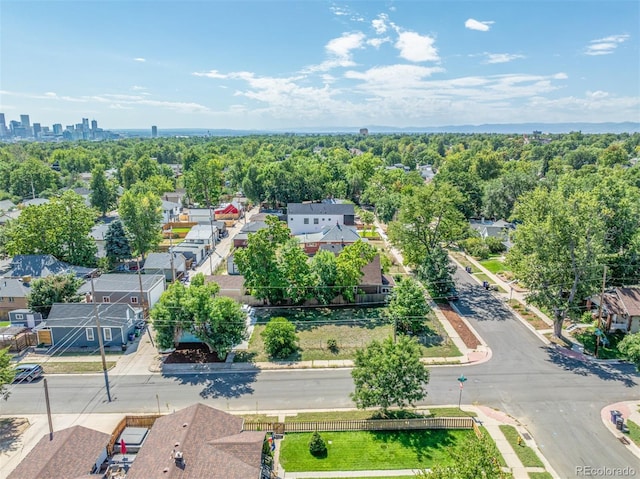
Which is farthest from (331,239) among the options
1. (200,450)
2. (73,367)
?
(200,450)

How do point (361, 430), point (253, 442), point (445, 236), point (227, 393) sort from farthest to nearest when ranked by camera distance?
point (445, 236)
point (227, 393)
point (361, 430)
point (253, 442)

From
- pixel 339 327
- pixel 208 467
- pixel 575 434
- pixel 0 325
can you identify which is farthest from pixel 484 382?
pixel 0 325

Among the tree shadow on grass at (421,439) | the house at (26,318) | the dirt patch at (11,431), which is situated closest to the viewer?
the tree shadow on grass at (421,439)

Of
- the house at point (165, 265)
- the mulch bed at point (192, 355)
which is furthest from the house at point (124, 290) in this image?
the mulch bed at point (192, 355)

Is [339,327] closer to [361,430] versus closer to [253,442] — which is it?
[361,430]

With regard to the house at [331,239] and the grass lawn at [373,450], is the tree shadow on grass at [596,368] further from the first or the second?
the house at [331,239]
